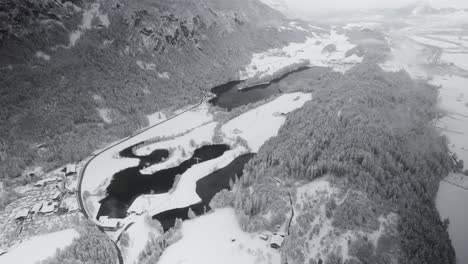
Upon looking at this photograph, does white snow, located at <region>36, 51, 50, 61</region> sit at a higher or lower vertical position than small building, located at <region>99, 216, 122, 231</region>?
higher

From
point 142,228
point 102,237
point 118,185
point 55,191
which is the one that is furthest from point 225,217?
point 55,191

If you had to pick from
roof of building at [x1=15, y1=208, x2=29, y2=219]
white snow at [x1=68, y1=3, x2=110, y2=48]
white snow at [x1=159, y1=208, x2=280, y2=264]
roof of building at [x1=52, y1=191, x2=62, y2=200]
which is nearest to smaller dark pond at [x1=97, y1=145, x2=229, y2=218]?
roof of building at [x1=52, y1=191, x2=62, y2=200]

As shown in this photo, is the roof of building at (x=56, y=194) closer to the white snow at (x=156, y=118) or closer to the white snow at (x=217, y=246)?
the white snow at (x=217, y=246)

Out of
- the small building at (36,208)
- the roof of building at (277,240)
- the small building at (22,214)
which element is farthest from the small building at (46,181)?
the roof of building at (277,240)

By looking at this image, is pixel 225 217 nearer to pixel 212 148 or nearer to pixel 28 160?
pixel 212 148

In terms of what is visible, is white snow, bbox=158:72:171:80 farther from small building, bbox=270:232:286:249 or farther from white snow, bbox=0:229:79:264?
small building, bbox=270:232:286:249

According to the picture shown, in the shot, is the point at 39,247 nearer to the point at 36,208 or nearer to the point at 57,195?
the point at 36,208
